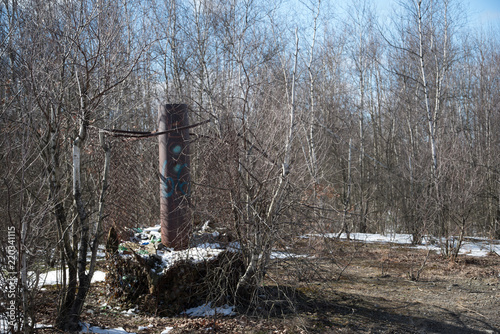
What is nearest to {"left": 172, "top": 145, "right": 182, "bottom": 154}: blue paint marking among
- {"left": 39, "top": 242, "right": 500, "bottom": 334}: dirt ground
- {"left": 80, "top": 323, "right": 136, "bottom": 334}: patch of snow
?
{"left": 39, "top": 242, "right": 500, "bottom": 334}: dirt ground

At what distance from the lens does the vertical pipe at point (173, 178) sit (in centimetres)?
585

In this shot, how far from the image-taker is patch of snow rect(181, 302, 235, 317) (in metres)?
5.22

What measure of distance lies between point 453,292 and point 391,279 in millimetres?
1074

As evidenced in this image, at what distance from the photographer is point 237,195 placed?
16.8 feet

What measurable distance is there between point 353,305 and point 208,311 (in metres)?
2.01

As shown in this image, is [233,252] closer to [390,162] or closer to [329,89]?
[329,89]

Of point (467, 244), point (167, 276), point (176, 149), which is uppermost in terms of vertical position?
point (176, 149)

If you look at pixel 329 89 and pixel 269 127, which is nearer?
pixel 269 127

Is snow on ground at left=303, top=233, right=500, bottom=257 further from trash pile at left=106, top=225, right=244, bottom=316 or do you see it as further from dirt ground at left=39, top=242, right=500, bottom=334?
trash pile at left=106, top=225, right=244, bottom=316

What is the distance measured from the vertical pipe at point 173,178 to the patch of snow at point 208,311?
90cm

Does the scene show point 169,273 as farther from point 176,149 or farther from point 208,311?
point 176,149

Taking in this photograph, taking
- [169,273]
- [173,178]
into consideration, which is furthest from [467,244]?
[169,273]

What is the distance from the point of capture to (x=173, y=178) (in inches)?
230

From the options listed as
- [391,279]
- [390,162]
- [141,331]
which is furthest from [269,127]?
[390,162]
